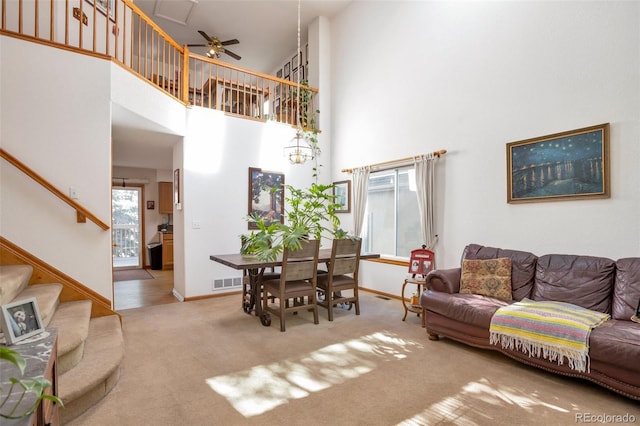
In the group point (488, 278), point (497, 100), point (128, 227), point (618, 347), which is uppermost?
A: point (497, 100)

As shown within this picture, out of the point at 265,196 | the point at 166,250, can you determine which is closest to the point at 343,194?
the point at 265,196

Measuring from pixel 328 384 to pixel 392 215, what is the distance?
337cm

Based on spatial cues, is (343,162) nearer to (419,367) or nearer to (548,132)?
(548,132)

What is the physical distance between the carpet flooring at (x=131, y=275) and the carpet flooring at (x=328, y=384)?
11.6ft

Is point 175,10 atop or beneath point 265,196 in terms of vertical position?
atop

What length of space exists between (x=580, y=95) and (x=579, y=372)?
254 centimetres

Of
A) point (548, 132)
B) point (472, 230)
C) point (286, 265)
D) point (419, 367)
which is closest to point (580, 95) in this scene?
point (548, 132)

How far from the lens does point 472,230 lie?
13.5ft

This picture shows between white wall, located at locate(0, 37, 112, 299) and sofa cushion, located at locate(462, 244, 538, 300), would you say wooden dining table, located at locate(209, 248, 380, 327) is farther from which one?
sofa cushion, located at locate(462, 244, 538, 300)

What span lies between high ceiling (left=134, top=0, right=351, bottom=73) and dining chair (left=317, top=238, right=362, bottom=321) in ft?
15.8

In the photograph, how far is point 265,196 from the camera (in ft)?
18.8

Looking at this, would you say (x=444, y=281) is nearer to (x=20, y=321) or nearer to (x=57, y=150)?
(x=20, y=321)

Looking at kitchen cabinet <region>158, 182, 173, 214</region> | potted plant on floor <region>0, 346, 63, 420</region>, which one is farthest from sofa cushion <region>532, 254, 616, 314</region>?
kitchen cabinet <region>158, 182, 173, 214</region>

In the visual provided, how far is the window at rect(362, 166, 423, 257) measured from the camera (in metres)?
5.00
